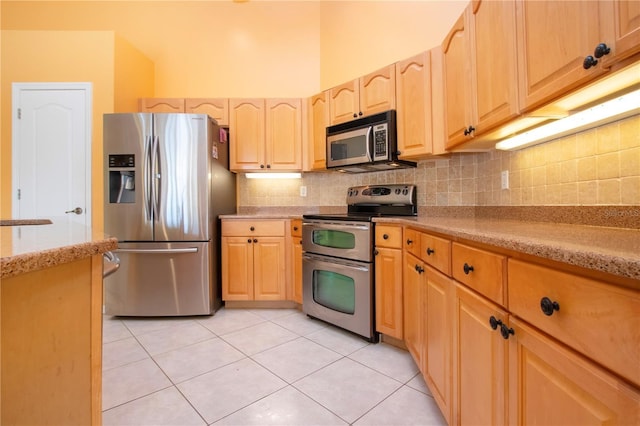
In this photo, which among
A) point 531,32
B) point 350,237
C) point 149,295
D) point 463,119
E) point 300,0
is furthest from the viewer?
point 300,0

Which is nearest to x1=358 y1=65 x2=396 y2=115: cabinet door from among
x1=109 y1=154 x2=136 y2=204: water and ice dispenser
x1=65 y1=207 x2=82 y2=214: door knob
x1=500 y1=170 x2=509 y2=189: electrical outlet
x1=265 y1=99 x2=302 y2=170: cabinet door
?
x1=265 y1=99 x2=302 y2=170: cabinet door

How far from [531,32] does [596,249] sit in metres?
0.90

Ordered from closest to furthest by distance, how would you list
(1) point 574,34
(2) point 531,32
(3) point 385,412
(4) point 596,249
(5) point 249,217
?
(4) point 596,249 < (1) point 574,34 < (2) point 531,32 < (3) point 385,412 < (5) point 249,217

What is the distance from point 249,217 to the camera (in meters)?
2.66

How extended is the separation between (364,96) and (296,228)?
1298mm

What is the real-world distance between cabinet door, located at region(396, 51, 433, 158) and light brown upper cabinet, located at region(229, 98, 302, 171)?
110cm

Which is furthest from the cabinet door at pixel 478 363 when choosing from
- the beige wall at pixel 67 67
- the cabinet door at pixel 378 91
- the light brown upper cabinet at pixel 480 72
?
the beige wall at pixel 67 67

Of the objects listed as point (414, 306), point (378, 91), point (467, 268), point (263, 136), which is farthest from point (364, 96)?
point (467, 268)

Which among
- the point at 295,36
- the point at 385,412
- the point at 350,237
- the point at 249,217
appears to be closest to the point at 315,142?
the point at 249,217

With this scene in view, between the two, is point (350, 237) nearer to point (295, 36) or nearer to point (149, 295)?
point (149, 295)

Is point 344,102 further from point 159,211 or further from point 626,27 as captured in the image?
point 626,27

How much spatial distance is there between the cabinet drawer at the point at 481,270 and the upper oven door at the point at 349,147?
135 centimetres

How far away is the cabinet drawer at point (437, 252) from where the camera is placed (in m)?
1.19

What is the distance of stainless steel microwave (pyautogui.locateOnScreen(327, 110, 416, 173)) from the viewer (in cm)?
221
